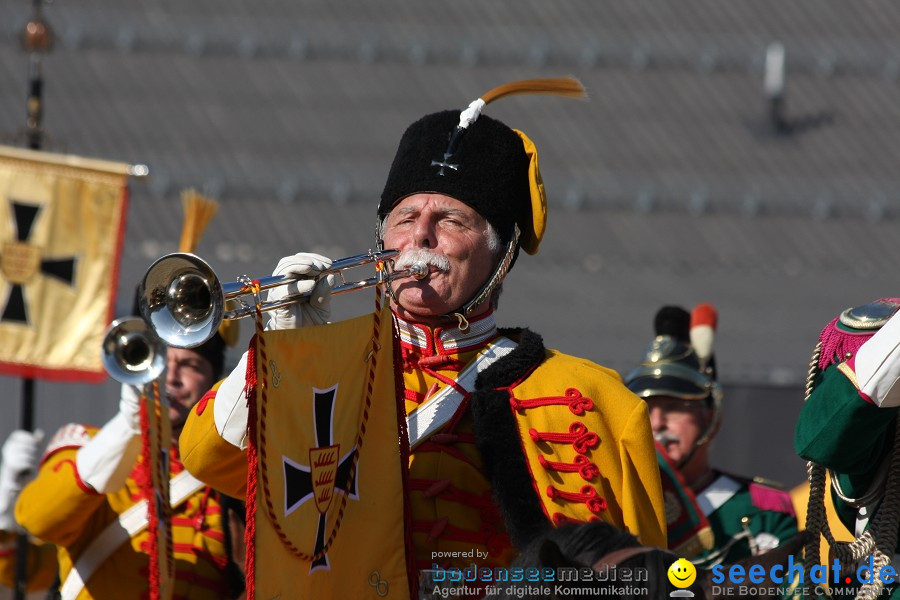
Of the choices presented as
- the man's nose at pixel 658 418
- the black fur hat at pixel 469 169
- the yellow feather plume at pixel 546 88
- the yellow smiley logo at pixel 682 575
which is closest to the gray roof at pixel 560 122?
the man's nose at pixel 658 418

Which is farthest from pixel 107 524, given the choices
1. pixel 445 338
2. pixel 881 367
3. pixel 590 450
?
pixel 881 367

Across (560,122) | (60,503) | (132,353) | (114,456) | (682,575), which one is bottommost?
(682,575)

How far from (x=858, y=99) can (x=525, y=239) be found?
15156 millimetres

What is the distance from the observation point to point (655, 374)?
609 cm

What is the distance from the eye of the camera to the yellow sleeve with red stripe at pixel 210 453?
3.61 metres

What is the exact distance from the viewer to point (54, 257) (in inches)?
262

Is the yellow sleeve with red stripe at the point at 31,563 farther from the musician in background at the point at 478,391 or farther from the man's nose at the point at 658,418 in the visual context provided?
the musician in background at the point at 478,391

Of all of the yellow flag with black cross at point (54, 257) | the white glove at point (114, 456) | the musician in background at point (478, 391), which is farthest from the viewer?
the yellow flag with black cross at point (54, 257)

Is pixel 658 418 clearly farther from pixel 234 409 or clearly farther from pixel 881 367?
pixel 234 409

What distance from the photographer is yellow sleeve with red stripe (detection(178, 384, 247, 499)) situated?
11.8 ft

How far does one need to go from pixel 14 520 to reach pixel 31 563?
0.89 ft

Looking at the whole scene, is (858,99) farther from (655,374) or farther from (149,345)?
(149,345)

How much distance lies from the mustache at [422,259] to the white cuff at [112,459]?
4.39 feet

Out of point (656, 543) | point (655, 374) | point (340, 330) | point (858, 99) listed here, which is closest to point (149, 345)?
point (340, 330)
